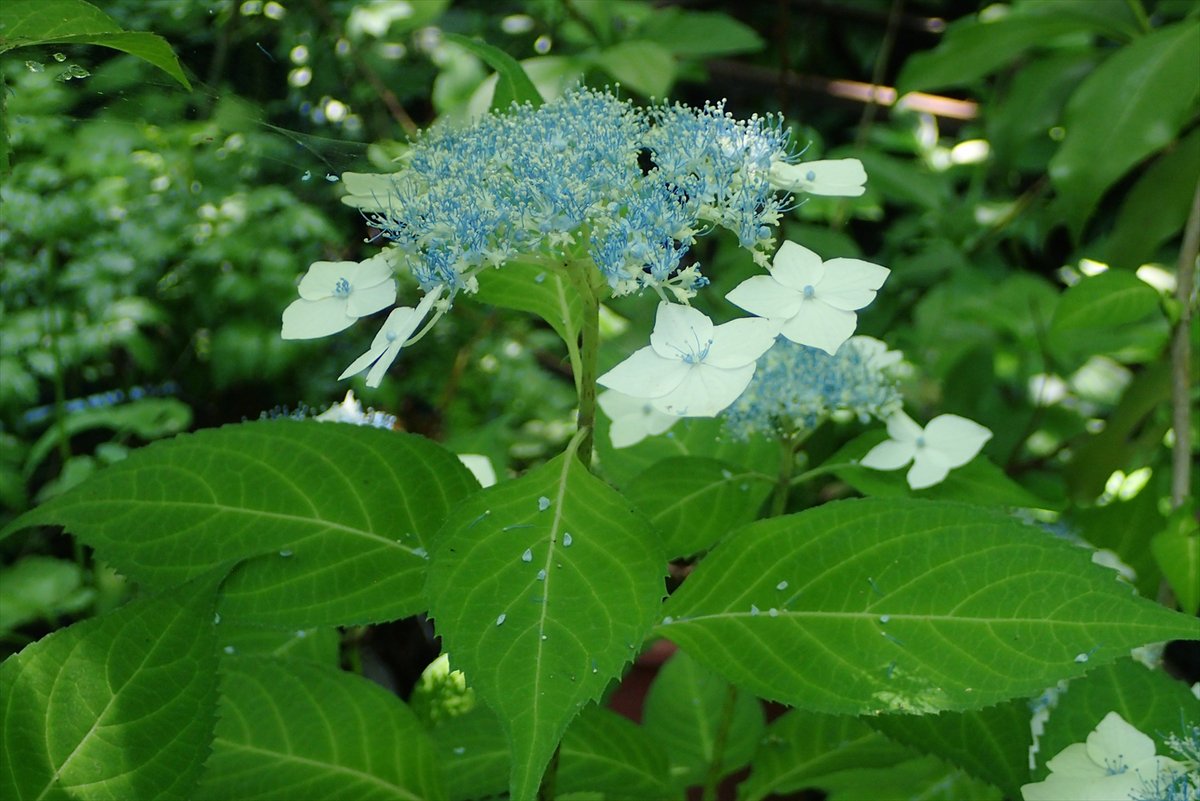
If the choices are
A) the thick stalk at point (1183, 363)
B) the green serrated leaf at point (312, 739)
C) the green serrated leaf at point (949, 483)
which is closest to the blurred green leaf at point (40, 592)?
the green serrated leaf at point (312, 739)

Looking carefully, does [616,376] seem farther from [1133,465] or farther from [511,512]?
[1133,465]

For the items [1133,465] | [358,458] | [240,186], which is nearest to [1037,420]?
[1133,465]

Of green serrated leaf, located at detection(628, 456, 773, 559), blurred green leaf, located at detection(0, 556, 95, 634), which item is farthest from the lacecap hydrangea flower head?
blurred green leaf, located at detection(0, 556, 95, 634)

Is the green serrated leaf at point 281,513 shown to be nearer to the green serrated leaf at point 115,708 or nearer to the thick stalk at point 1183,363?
the green serrated leaf at point 115,708

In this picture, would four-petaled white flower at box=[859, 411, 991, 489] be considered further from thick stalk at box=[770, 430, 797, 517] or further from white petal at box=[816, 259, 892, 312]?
white petal at box=[816, 259, 892, 312]

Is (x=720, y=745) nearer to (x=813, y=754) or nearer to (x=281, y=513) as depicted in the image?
(x=813, y=754)
